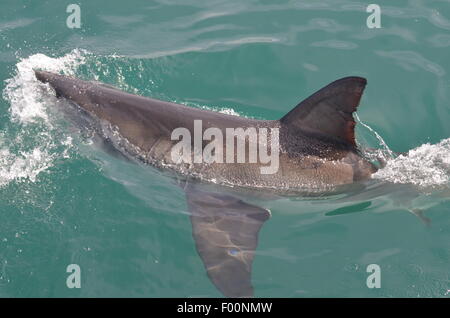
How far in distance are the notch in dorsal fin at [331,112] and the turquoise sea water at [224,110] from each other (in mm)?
898

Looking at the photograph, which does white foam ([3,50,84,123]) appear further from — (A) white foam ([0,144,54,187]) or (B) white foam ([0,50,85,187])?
(A) white foam ([0,144,54,187])

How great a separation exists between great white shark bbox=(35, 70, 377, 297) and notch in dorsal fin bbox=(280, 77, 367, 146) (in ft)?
0.04

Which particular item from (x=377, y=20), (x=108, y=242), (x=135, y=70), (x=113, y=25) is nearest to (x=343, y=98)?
(x=108, y=242)

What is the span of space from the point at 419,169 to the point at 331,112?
1755 millimetres

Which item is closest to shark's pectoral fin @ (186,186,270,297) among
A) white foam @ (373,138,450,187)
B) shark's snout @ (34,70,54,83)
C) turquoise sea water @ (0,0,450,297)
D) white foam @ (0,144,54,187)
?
turquoise sea water @ (0,0,450,297)

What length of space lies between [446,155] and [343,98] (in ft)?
7.44

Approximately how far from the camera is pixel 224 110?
1004cm

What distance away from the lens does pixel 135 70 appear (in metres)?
10.6

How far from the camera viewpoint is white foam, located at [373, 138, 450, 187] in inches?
320
